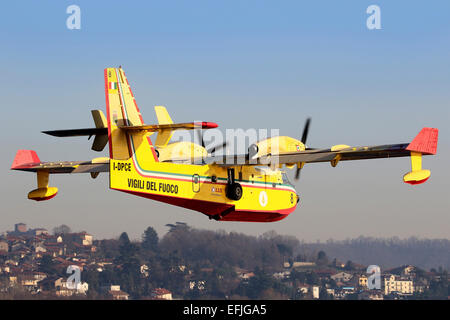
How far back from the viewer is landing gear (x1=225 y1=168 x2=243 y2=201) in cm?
2880

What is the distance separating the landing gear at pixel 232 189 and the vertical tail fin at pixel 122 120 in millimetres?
3660

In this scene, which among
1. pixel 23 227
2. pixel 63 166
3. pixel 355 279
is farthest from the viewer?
pixel 23 227

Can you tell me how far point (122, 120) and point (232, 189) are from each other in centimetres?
535

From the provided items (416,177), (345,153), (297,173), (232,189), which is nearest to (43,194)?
(232,189)

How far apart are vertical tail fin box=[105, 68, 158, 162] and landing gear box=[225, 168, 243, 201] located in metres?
3.66

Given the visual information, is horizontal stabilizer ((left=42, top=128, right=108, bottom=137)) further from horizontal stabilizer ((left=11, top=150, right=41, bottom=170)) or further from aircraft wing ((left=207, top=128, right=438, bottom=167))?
horizontal stabilizer ((left=11, top=150, right=41, bottom=170))

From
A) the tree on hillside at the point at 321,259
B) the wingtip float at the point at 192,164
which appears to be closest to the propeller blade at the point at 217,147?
the wingtip float at the point at 192,164

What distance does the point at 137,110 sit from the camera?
2656cm

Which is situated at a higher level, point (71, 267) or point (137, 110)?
point (137, 110)

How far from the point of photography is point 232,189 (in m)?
28.8
